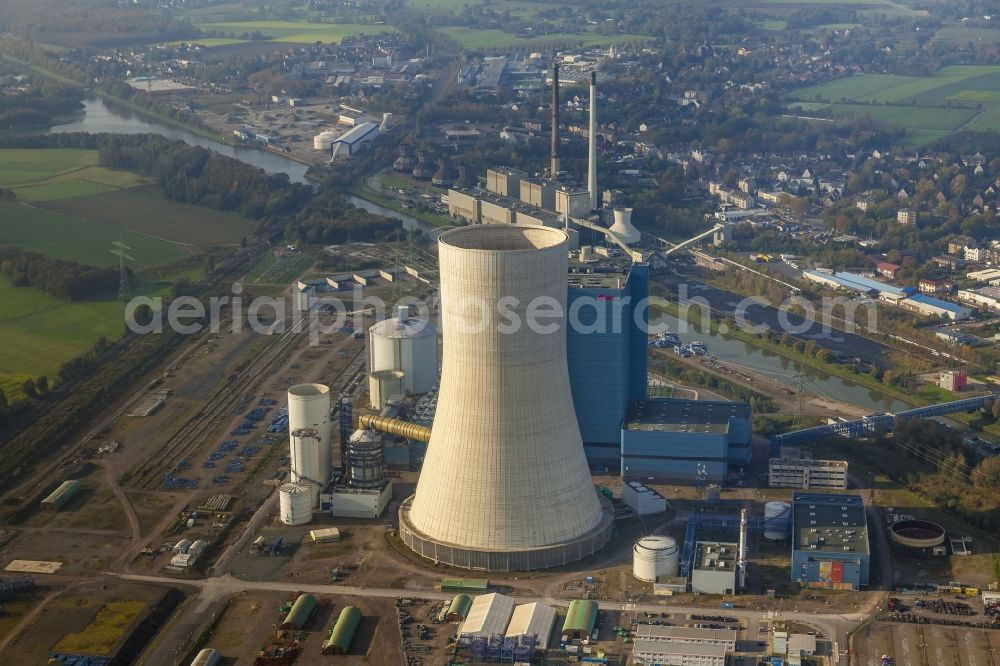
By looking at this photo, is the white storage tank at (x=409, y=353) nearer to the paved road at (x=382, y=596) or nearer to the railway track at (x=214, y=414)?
the railway track at (x=214, y=414)

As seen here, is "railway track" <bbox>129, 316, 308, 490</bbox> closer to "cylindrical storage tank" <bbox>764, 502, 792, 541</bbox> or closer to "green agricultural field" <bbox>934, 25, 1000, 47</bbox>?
"cylindrical storage tank" <bbox>764, 502, 792, 541</bbox>

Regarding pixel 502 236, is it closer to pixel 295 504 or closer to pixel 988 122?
pixel 295 504

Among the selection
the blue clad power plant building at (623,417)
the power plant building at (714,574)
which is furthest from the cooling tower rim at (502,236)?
the power plant building at (714,574)

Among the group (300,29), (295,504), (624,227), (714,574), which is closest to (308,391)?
(295,504)

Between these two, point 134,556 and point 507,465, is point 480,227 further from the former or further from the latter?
point 134,556

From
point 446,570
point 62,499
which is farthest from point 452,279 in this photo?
point 62,499
